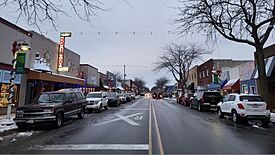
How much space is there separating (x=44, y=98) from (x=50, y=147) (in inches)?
256

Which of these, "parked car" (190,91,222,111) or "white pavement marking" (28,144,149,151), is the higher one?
"parked car" (190,91,222,111)

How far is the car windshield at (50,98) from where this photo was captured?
1294 cm

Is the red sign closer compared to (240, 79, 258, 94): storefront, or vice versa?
(240, 79, 258, 94): storefront

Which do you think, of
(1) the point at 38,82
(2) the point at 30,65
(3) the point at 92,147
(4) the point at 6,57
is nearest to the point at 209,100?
(1) the point at 38,82

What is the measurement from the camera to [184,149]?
7.01 metres

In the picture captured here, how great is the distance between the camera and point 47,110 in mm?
11367

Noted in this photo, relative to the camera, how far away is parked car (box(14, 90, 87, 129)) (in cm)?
1125

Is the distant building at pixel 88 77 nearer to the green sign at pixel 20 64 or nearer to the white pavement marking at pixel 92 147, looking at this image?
the green sign at pixel 20 64

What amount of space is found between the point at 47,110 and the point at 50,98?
204cm

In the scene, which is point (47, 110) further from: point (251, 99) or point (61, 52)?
point (61, 52)

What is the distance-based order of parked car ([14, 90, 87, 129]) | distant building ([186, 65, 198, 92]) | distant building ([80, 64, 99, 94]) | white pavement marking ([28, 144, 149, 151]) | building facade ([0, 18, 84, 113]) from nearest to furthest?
white pavement marking ([28, 144, 149, 151]), parked car ([14, 90, 87, 129]), building facade ([0, 18, 84, 113]), distant building ([80, 64, 99, 94]), distant building ([186, 65, 198, 92])

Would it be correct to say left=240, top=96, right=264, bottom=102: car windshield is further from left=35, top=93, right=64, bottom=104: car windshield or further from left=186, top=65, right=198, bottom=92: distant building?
left=186, top=65, right=198, bottom=92: distant building

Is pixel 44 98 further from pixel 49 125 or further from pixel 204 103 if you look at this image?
pixel 204 103

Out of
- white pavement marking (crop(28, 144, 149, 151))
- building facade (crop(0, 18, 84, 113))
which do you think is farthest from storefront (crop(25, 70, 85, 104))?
white pavement marking (crop(28, 144, 149, 151))
